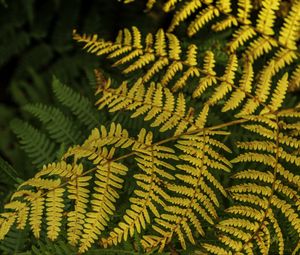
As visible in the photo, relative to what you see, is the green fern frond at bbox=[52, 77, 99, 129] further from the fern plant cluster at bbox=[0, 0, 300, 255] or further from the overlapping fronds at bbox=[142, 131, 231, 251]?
the overlapping fronds at bbox=[142, 131, 231, 251]

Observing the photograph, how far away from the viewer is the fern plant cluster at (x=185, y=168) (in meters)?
1.95

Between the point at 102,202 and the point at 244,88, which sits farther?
the point at 244,88

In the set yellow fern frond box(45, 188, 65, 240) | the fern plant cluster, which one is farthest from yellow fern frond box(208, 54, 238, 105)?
yellow fern frond box(45, 188, 65, 240)

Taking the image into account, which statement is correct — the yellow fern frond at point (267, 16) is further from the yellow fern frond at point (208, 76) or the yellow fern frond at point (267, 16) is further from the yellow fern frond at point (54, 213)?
the yellow fern frond at point (54, 213)

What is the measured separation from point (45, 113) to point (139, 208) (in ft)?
3.49

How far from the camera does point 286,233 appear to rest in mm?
2205

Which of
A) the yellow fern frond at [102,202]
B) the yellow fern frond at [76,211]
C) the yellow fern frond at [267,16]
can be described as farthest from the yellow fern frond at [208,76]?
the yellow fern frond at [76,211]

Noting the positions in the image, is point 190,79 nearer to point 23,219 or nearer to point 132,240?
point 132,240

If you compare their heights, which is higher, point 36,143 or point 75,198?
point 75,198

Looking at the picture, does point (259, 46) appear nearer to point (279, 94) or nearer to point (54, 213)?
point (279, 94)

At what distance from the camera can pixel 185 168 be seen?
6.56 ft

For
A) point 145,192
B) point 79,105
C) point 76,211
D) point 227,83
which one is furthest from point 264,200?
point 79,105

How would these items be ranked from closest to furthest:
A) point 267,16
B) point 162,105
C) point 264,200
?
point 264,200
point 162,105
point 267,16

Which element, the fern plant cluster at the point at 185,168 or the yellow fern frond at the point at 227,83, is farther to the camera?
the yellow fern frond at the point at 227,83
